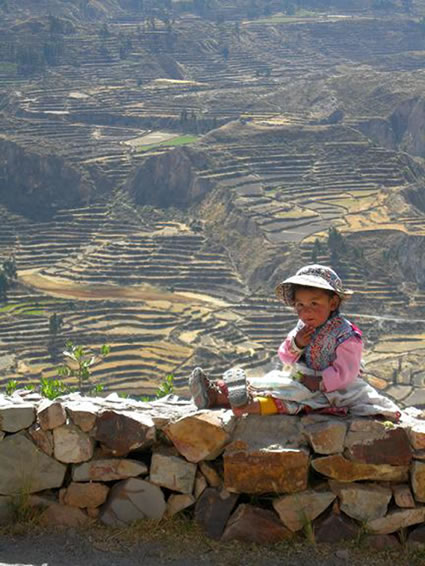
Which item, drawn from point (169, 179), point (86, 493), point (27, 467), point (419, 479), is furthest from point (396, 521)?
point (169, 179)

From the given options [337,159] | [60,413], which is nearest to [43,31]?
[337,159]

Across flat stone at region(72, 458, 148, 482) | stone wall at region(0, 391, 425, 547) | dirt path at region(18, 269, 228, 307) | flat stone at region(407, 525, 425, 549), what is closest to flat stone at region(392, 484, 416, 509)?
stone wall at region(0, 391, 425, 547)

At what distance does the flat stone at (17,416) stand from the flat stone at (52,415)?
11 cm

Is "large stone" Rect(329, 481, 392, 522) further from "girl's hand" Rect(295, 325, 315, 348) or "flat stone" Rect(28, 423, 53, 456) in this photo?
"flat stone" Rect(28, 423, 53, 456)

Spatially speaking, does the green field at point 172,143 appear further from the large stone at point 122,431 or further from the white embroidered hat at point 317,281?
the large stone at point 122,431

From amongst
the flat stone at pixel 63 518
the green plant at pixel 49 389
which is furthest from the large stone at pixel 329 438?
the green plant at pixel 49 389

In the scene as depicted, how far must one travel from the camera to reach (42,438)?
6.38 m

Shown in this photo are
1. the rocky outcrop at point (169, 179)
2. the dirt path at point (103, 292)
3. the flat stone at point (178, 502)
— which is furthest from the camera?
the rocky outcrop at point (169, 179)

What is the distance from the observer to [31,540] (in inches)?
245

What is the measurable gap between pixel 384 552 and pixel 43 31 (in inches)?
4665

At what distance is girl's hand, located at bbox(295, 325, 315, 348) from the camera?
21.0 ft

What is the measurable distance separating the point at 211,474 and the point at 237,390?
53cm

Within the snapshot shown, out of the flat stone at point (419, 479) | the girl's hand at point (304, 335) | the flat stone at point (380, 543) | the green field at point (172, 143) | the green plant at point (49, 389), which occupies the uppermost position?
the girl's hand at point (304, 335)

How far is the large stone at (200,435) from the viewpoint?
6191 millimetres
